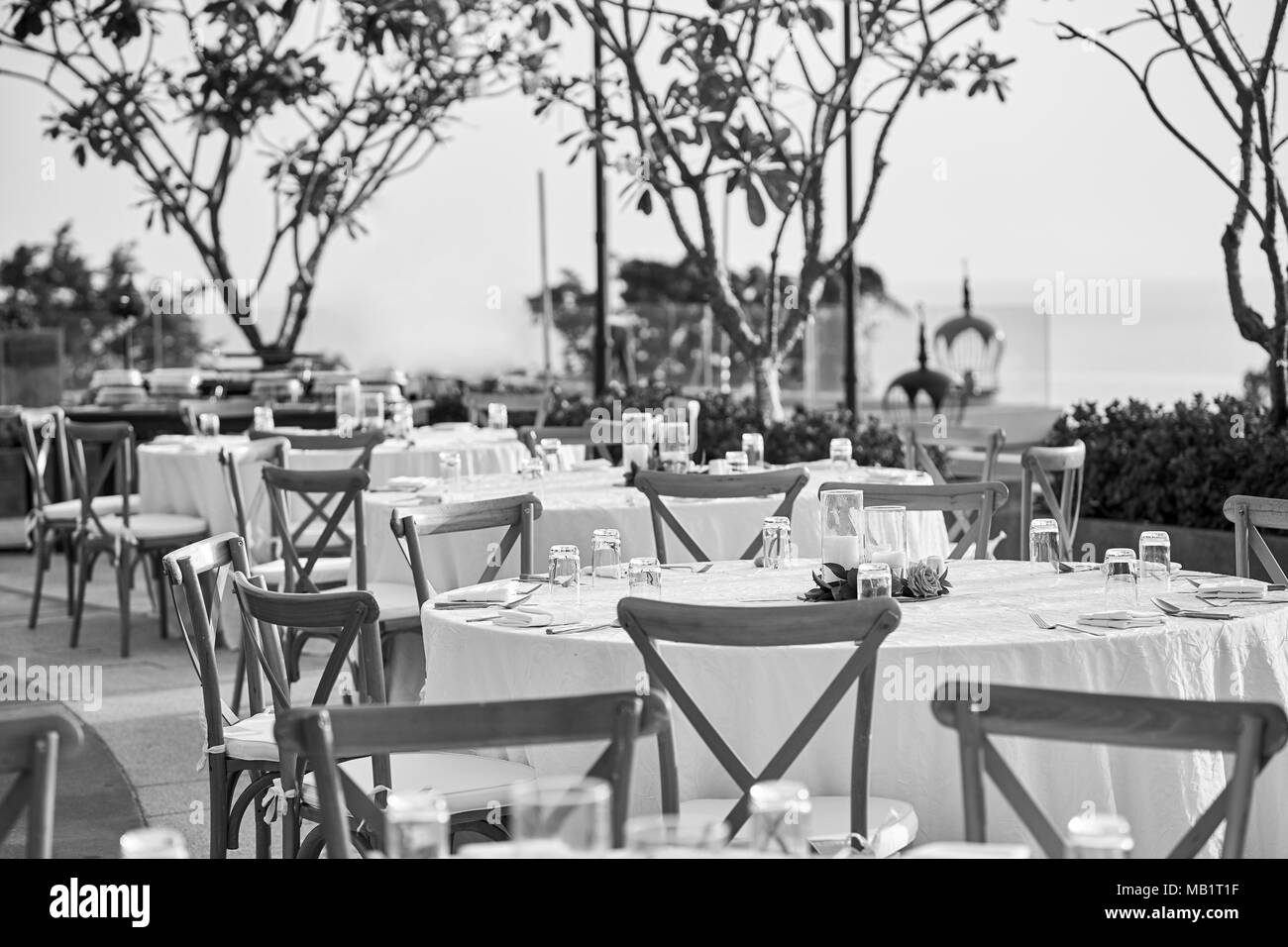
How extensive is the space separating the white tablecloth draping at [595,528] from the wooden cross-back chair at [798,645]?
2.47 meters

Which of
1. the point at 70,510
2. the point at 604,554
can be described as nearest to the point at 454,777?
the point at 604,554

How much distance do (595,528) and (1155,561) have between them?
7.27 feet

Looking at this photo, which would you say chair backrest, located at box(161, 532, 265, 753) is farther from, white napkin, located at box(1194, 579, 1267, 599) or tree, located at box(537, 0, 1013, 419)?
tree, located at box(537, 0, 1013, 419)

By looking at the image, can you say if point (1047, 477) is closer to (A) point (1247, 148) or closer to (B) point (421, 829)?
(A) point (1247, 148)

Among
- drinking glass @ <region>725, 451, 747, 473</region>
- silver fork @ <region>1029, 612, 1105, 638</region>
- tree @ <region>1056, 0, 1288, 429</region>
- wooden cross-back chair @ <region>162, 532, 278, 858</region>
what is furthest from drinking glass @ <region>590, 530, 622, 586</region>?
tree @ <region>1056, 0, 1288, 429</region>

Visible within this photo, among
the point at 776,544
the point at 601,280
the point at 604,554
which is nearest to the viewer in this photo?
the point at 604,554

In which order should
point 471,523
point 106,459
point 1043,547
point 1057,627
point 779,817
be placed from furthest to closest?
point 106,459 → point 471,523 → point 1043,547 → point 1057,627 → point 779,817

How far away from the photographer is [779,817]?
1744 millimetres

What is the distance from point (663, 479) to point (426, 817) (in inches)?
139

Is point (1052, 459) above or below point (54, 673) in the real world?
above

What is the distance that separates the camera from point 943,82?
815 centimetres

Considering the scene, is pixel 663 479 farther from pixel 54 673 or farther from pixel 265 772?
pixel 54 673

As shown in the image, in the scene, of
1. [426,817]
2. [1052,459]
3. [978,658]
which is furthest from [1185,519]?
[426,817]

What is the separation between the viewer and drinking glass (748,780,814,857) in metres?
1.74
